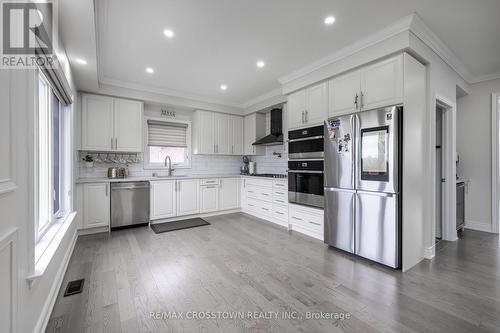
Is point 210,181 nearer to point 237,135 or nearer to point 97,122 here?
point 237,135

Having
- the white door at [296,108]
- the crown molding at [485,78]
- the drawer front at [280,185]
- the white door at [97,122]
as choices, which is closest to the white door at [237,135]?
the drawer front at [280,185]

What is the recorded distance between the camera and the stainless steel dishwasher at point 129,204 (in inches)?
156

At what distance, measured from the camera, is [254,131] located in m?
5.45

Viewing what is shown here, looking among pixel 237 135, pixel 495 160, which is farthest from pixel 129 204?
pixel 495 160

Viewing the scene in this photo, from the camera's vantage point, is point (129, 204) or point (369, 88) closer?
point (369, 88)

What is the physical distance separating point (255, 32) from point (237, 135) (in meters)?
3.28

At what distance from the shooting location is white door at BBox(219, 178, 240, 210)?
17.1 feet

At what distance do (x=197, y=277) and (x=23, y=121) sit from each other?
6.32ft

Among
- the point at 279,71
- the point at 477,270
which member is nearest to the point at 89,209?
the point at 279,71

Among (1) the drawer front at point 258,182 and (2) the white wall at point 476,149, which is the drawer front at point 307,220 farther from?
(2) the white wall at point 476,149

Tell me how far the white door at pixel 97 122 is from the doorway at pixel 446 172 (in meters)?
5.44

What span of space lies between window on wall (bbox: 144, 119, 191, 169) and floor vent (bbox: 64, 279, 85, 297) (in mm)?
2860

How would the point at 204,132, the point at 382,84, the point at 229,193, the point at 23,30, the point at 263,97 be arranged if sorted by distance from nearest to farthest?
the point at 23,30 → the point at 382,84 → the point at 263,97 → the point at 204,132 → the point at 229,193

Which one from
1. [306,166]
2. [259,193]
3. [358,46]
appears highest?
[358,46]
